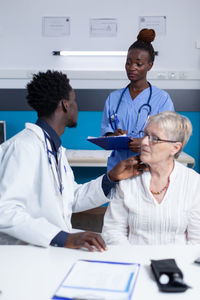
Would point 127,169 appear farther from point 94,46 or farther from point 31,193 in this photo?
point 94,46

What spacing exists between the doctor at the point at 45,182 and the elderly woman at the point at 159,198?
0.28ft

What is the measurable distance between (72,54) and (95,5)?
486mm

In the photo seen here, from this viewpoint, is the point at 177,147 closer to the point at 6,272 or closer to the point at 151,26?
the point at 6,272

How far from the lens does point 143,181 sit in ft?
5.29

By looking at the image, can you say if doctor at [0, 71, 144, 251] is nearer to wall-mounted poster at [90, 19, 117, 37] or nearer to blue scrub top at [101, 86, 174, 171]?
blue scrub top at [101, 86, 174, 171]

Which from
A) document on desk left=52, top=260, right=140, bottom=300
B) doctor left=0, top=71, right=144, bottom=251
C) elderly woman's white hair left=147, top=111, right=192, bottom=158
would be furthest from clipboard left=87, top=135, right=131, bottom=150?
document on desk left=52, top=260, right=140, bottom=300

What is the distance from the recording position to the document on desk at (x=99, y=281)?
0.96 meters

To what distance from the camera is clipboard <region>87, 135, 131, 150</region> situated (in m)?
1.86

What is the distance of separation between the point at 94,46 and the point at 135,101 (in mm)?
1340

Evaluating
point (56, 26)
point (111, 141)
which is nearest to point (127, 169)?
point (111, 141)

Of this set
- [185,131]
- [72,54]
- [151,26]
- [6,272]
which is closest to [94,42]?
[72,54]

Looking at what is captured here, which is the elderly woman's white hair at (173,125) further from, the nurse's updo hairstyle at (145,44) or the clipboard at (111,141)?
the nurse's updo hairstyle at (145,44)

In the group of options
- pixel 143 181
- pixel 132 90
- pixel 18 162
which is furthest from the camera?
pixel 132 90

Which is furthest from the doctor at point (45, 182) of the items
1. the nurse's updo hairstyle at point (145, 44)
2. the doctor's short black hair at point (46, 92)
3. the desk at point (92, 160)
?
the desk at point (92, 160)
